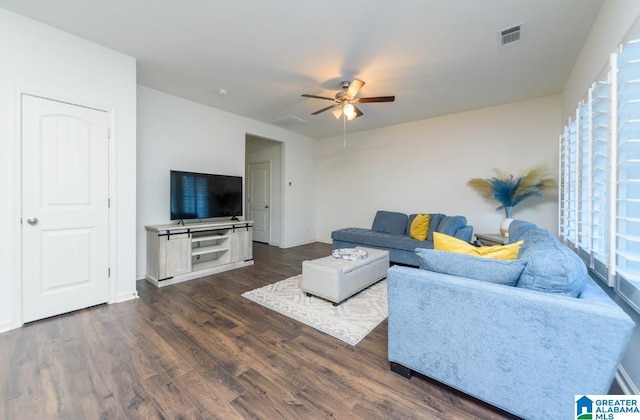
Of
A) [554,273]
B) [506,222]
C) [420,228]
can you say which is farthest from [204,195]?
[506,222]

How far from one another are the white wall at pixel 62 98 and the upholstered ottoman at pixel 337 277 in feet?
6.87

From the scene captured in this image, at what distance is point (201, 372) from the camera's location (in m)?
1.71

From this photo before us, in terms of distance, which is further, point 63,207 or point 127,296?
point 127,296

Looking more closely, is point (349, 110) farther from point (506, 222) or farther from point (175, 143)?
point (506, 222)

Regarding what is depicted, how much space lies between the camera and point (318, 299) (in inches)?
114

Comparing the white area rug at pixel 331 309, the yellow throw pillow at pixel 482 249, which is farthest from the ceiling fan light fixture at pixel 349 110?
the white area rug at pixel 331 309

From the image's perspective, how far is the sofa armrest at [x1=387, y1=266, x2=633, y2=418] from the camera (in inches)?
44.4

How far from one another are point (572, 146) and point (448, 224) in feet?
5.63

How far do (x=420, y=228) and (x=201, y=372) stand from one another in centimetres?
373

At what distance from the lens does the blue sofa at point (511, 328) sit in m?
1.14

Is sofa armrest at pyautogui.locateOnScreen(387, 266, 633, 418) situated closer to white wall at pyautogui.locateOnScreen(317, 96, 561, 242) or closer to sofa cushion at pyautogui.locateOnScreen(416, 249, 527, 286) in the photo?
sofa cushion at pyautogui.locateOnScreen(416, 249, 527, 286)

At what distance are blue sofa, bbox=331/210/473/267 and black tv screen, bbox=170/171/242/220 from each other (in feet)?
6.84

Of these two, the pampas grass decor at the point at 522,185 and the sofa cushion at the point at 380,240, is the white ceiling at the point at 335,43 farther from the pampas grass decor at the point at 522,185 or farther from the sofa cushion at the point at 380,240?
the sofa cushion at the point at 380,240

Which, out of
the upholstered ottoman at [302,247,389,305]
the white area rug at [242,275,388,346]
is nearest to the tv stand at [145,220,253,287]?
the white area rug at [242,275,388,346]
